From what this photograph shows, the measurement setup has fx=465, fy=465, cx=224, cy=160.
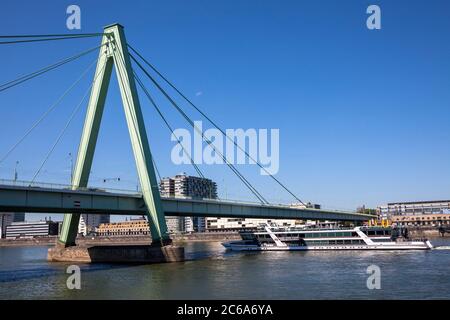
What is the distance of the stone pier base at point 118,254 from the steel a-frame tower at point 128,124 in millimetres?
1159

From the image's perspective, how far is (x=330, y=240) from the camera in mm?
58406

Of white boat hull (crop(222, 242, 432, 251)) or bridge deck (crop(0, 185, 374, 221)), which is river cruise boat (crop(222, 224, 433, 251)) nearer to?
white boat hull (crop(222, 242, 432, 251))

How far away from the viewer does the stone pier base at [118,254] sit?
4419cm

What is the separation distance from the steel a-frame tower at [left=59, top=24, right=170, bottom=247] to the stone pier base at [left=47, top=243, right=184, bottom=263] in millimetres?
1159

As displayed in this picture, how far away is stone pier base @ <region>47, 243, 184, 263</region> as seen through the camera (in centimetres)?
4419

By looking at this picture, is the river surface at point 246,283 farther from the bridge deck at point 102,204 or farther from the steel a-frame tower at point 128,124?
the steel a-frame tower at point 128,124

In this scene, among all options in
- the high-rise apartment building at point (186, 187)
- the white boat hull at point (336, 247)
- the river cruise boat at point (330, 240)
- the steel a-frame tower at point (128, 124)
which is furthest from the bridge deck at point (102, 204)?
the high-rise apartment building at point (186, 187)

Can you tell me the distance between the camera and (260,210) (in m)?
65.9

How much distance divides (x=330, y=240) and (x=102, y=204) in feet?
96.8

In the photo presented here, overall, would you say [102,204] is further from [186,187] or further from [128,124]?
[186,187]

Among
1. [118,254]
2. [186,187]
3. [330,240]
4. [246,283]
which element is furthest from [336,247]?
[186,187]
